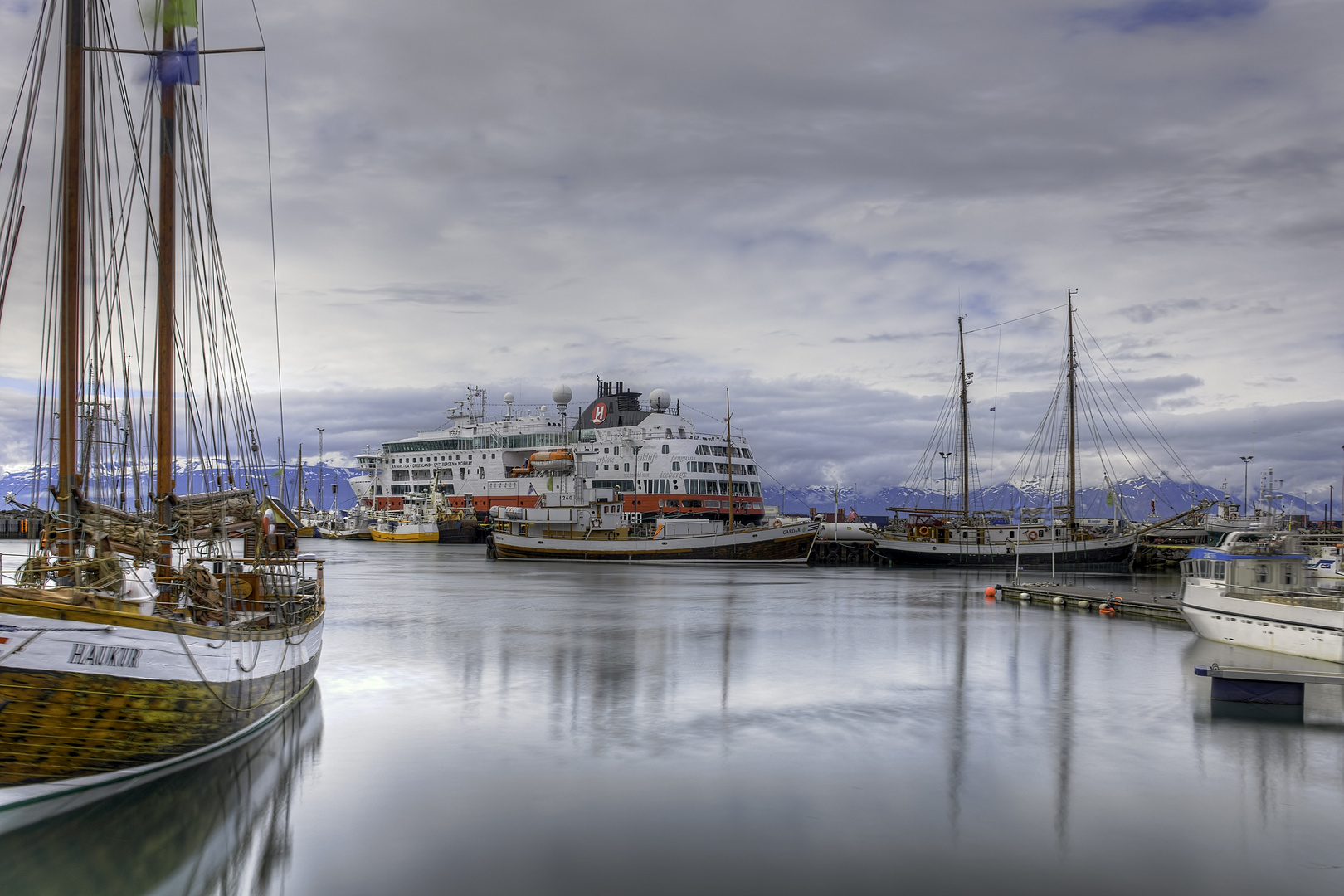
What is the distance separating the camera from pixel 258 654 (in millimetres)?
14531

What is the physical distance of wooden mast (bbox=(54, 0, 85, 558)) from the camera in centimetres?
1202

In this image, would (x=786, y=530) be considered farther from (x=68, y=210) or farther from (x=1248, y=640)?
(x=68, y=210)

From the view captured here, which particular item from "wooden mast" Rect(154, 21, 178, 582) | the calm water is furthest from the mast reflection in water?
"wooden mast" Rect(154, 21, 178, 582)

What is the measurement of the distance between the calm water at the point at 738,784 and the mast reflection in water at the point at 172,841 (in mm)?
40

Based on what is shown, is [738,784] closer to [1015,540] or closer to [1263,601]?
[1263,601]

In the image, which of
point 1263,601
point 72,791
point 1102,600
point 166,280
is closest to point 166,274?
point 166,280

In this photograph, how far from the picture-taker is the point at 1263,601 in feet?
81.8

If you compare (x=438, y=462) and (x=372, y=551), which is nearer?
(x=372, y=551)

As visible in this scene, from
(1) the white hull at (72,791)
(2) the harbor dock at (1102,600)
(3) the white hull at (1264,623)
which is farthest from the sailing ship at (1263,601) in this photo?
(1) the white hull at (72,791)

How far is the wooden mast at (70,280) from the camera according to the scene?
12016 millimetres

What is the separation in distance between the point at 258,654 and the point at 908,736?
1123cm

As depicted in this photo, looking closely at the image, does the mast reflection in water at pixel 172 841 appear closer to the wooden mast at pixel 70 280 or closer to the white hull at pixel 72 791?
the white hull at pixel 72 791

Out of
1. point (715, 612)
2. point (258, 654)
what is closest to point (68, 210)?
point (258, 654)

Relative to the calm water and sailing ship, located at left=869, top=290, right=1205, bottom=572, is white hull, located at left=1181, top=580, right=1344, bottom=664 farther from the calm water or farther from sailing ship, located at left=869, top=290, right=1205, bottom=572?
sailing ship, located at left=869, top=290, right=1205, bottom=572
